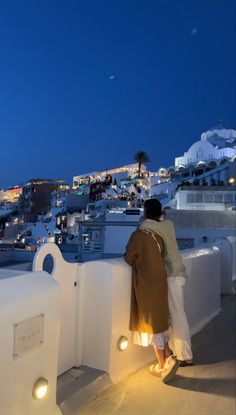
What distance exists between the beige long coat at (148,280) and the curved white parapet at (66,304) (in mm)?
522

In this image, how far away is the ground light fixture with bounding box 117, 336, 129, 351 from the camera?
3572 mm

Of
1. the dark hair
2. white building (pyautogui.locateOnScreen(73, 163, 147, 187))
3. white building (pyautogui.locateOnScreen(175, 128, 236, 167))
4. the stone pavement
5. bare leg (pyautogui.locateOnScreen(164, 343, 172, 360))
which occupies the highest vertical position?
white building (pyautogui.locateOnScreen(175, 128, 236, 167))

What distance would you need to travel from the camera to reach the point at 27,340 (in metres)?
2.29

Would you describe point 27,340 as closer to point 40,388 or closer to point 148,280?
point 40,388

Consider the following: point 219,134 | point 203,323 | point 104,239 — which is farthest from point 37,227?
point 203,323

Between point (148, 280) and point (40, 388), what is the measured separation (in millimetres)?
1359

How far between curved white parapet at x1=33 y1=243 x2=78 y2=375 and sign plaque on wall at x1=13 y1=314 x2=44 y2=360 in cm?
80

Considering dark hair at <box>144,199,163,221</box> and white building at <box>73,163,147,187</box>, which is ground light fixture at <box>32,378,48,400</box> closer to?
dark hair at <box>144,199,163,221</box>

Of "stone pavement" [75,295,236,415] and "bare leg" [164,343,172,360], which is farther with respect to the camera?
"bare leg" [164,343,172,360]

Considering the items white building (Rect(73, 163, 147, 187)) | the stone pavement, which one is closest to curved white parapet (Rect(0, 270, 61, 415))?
the stone pavement

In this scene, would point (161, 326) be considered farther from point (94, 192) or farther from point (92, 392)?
point (94, 192)

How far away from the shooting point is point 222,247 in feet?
25.2

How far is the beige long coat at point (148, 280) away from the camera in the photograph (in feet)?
11.4

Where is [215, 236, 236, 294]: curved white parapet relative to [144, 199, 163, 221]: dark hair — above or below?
below
